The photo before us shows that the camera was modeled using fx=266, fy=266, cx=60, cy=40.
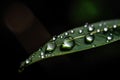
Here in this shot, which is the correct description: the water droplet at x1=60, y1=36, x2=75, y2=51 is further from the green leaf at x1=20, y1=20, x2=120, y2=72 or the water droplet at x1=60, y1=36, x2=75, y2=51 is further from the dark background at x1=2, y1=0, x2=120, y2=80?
the dark background at x1=2, y1=0, x2=120, y2=80

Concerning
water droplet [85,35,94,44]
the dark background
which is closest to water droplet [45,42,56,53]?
water droplet [85,35,94,44]

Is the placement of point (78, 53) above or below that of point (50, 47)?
below

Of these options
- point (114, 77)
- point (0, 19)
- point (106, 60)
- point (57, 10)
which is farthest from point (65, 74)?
point (0, 19)

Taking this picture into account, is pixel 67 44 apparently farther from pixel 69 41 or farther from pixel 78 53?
pixel 78 53

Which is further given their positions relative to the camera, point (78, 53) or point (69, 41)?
point (78, 53)

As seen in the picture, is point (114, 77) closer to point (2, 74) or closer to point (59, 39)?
point (59, 39)

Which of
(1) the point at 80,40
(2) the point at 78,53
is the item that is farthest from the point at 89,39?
(2) the point at 78,53
